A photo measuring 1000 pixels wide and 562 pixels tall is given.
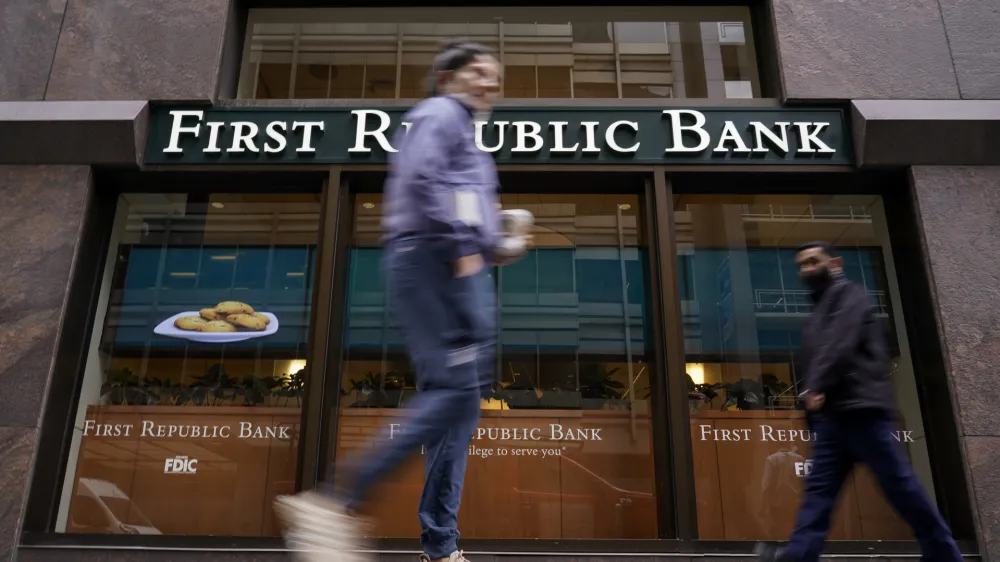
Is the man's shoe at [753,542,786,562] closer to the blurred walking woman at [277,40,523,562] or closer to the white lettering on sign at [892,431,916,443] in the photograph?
the blurred walking woman at [277,40,523,562]

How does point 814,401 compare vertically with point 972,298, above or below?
below

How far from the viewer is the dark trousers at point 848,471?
352cm

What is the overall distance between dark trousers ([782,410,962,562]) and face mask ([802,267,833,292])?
2.14 ft

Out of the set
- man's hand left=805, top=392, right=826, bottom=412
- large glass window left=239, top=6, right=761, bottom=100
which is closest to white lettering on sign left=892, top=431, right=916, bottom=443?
man's hand left=805, top=392, right=826, bottom=412

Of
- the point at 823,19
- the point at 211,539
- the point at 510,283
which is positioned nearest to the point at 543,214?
the point at 510,283

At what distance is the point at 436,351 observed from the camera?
8.99 ft

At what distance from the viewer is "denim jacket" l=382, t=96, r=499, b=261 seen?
277cm

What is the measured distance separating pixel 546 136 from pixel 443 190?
3.54 meters

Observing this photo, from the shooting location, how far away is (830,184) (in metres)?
6.26

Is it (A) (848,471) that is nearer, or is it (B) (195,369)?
(A) (848,471)

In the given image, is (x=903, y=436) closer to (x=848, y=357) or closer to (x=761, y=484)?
(x=761, y=484)

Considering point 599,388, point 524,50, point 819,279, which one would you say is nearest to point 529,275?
point 599,388

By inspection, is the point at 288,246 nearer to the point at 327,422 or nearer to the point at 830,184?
the point at 327,422

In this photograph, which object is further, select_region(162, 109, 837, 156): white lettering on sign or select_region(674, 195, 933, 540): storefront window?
select_region(162, 109, 837, 156): white lettering on sign
